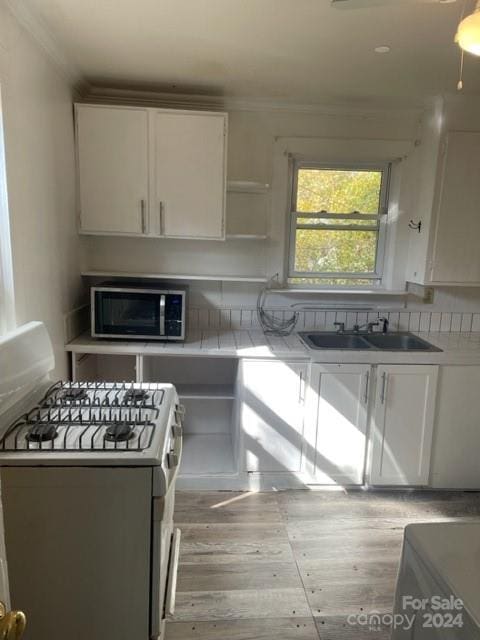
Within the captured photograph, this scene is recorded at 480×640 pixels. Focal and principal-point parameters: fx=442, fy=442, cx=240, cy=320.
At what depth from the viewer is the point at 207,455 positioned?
2893mm

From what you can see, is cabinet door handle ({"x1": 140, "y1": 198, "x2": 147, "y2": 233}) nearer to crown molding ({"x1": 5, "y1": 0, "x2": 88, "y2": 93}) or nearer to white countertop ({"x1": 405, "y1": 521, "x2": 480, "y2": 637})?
crown molding ({"x1": 5, "y1": 0, "x2": 88, "y2": 93})

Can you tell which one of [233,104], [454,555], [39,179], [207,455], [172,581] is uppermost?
[233,104]

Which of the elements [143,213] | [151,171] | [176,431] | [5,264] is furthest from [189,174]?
[176,431]

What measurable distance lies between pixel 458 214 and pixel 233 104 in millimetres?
1597

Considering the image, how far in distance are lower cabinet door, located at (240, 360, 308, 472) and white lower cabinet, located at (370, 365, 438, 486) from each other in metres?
0.47

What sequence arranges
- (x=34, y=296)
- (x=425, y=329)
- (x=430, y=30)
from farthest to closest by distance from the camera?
(x=425, y=329) → (x=34, y=296) → (x=430, y=30)

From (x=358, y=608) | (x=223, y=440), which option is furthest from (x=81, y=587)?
(x=223, y=440)

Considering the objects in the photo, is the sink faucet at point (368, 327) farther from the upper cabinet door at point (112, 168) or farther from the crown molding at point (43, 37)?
the crown molding at point (43, 37)

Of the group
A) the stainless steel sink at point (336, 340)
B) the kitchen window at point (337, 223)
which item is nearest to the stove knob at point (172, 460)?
the stainless steel sink at point (336, 340)

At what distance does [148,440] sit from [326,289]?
6.80 ft

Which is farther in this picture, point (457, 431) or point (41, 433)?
point (457, 431)

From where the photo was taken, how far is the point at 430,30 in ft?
6.20

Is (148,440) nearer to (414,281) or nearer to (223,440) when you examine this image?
(223,440)

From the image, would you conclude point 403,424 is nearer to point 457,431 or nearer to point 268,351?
point 457,431
